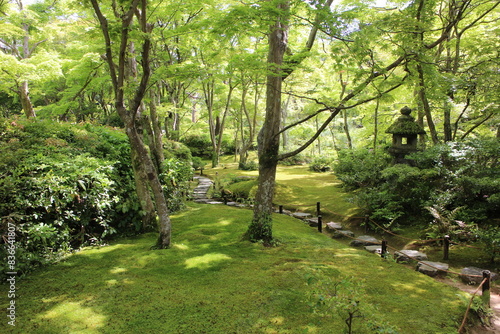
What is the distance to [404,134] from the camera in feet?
29.9

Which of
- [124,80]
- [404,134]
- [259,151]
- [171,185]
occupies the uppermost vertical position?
[124,80]

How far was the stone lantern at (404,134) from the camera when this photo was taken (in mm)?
8898

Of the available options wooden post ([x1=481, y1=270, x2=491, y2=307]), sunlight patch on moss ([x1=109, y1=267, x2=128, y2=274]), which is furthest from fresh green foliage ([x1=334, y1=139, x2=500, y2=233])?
sunlight patch on moss ([x1=109, y1=267, x2=128, y2=274])

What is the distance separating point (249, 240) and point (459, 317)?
3.38 metres

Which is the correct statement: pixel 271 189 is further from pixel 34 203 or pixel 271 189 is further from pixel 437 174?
pixel 437 174

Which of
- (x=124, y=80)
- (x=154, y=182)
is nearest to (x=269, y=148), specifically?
(x=154, y=182)

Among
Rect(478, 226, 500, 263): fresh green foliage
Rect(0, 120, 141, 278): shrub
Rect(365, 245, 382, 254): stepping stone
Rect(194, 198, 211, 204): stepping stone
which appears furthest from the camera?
Rect(194, 198, 211, 204): stepping stone

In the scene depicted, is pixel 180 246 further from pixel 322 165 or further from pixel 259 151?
pixel 322 165

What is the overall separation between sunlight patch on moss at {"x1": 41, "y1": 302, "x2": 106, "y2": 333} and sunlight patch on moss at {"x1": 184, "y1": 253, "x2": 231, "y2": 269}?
1486mm

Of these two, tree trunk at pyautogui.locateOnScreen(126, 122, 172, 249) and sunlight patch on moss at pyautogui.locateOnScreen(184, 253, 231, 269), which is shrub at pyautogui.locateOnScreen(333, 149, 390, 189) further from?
tree trunk at pyautogui.locateOnScreen(126, 122, 172, 249)

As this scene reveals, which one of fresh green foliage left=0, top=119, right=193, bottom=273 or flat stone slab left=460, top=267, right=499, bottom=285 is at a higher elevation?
fresh green foliage left=0, top=119, right=193, bottom=273

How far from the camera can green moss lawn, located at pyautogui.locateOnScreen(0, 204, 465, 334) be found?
2699 mm

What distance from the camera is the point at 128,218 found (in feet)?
18.6

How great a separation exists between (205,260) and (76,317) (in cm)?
195
